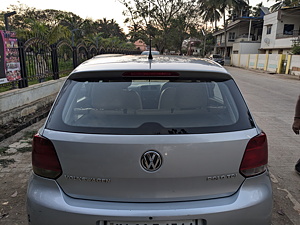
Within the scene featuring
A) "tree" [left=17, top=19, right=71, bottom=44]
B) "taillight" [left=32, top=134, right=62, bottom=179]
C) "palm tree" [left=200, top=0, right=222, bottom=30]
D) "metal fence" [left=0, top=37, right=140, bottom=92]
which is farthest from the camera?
"palm tree" [left=200, top=0, right=222, bottom=30]

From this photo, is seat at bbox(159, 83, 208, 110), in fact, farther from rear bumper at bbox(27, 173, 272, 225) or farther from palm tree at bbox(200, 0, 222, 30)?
palm tree at bbox(200, 0, 222, 30)

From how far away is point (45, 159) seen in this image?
175 centimetres

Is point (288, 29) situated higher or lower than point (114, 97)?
higher

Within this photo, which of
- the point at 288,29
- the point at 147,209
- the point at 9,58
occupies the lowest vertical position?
the point at 147,209

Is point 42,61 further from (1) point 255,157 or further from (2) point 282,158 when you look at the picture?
(1) point 255,157

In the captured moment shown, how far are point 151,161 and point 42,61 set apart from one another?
732 cm

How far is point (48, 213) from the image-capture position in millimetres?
1702

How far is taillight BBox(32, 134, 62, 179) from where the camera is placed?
1.72 m

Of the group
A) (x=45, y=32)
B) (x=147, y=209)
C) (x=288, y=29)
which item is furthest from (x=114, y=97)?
(x=288, y=29)

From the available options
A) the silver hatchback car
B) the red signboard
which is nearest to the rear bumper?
the silver hatchback car

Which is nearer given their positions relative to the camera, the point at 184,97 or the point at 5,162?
the point at 184,97

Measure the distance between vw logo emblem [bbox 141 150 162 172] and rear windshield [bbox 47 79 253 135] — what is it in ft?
0.45

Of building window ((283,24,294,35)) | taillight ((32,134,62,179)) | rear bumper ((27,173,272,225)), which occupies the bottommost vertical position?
rear bumper ((27,173,272,225))

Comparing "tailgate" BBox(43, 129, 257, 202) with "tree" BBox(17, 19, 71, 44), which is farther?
"tree" BBox(17, 19, 71, 44)
